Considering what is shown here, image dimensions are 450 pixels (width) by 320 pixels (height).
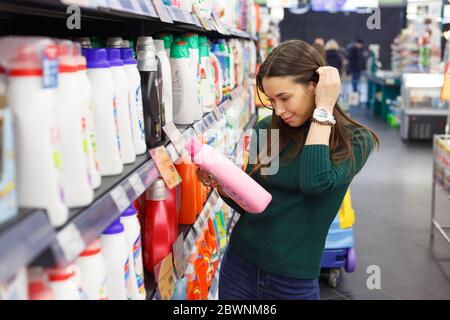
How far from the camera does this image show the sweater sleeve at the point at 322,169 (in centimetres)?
163

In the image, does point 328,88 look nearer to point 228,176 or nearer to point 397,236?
point 228,176

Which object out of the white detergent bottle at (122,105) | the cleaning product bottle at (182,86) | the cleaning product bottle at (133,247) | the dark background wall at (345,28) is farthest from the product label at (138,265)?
the dark background wall at (345,28)

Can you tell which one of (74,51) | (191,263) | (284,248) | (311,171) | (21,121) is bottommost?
(191,263)

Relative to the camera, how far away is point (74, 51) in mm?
1062

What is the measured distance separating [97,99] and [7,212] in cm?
50

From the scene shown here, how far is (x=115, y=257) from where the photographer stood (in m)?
1.33

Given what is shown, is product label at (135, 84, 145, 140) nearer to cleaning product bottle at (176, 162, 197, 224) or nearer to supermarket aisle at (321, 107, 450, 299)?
cleaning product bottle at (176, 162, 197, 224)

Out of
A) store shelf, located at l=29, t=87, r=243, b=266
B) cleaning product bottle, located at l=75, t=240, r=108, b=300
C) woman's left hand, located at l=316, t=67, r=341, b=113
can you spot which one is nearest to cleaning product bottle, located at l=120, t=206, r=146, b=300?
store shelf, located at l=29, t=87, r=243, b=266

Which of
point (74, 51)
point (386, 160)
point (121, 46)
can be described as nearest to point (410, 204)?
point (386, 160)

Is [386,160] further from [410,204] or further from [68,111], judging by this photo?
[68,111]

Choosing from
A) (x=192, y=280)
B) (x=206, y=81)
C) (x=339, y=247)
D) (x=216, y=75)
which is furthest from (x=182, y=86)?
(x=339, y=247)

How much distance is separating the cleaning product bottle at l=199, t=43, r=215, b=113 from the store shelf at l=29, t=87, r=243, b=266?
877mm

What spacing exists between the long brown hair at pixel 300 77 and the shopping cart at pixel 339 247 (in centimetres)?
181

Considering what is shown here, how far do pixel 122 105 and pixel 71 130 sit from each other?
1.31 ft
